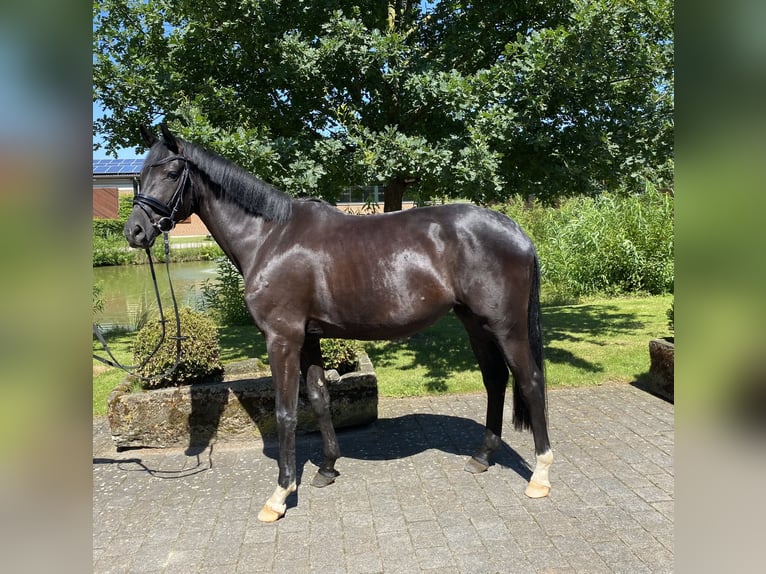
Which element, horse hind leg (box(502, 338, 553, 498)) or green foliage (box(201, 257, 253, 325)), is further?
green foliage (box(201, 257, 253, 325))

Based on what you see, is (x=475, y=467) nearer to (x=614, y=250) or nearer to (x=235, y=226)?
(x=235, y=226)

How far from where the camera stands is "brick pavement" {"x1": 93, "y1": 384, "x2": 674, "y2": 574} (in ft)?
9.20

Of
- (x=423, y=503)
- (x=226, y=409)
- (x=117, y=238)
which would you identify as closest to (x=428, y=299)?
(x=423, y=503)

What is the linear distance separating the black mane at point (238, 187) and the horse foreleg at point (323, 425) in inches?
48.6

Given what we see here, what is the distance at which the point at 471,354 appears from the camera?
7.46 m

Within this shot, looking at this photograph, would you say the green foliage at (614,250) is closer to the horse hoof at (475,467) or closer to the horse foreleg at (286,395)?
the horse hoof at (475,467)

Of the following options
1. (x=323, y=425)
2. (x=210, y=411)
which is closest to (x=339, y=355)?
(x=323, y=425)

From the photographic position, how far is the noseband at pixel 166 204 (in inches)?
128

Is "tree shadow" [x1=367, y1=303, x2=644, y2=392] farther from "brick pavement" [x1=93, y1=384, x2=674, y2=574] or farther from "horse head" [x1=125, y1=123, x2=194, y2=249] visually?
"horse head" [x1=125, y1=123, x2=194, y2=249]

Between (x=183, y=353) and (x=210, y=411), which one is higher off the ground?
(x=183, y=353)

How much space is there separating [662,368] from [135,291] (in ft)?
46.9

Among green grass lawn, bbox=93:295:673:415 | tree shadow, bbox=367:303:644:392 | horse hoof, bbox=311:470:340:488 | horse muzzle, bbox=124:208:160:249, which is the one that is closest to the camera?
horse muzzle, bbox=124:208:160:249

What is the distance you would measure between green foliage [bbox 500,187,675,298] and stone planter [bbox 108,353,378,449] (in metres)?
9.72

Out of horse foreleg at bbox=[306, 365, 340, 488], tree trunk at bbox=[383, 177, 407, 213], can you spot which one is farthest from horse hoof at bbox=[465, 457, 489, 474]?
tree trunk at bbox=[383, 177, 407, 213]
